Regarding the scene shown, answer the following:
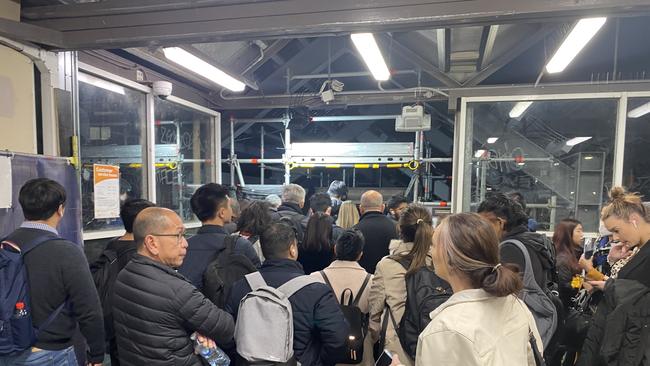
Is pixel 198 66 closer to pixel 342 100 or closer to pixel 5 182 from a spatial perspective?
pixel 5 182

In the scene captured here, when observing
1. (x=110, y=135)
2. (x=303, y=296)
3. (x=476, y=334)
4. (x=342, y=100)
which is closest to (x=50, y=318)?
(x=303, y=296)

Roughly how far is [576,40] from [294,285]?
3244 millimetres

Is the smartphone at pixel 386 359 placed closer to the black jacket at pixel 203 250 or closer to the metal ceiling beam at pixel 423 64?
the black jacket at pixel 203 250

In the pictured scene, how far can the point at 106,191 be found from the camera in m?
3.27

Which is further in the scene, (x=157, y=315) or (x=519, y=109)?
(x=519, y=109)

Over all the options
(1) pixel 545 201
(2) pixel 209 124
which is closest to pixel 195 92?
(2) pixel 209 124

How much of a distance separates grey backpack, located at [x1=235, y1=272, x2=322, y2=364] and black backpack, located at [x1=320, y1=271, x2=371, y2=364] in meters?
0.41

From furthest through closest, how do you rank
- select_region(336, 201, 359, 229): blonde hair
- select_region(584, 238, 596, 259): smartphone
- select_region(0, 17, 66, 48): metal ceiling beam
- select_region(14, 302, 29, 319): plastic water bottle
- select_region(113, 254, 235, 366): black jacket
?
select_region(336, 201, 359, 229): blonde hair, select_region(584, 238, 596, 259): smartphone, select_region(0, 17, 66, 48): metal ceiling beam, select_region(14, 302, 29, 319): plastic water bottle, select_region(113, 254, 235, 366): black jacket

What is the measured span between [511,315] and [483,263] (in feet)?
0.61

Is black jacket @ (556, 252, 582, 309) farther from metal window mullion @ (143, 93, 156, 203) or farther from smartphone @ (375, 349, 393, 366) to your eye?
metal window mullion @ (143, 93, 156, 203)

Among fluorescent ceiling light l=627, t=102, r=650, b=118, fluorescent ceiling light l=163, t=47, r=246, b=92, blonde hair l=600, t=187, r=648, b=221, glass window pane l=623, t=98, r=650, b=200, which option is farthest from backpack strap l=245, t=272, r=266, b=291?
fluorescent ceiling light l=627, t=102, r=650, b=118

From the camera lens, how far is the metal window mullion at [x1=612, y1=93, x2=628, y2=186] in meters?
4.20

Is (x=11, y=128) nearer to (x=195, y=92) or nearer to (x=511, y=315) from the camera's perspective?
(x=195, y=92)

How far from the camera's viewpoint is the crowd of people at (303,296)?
3.89 ft
